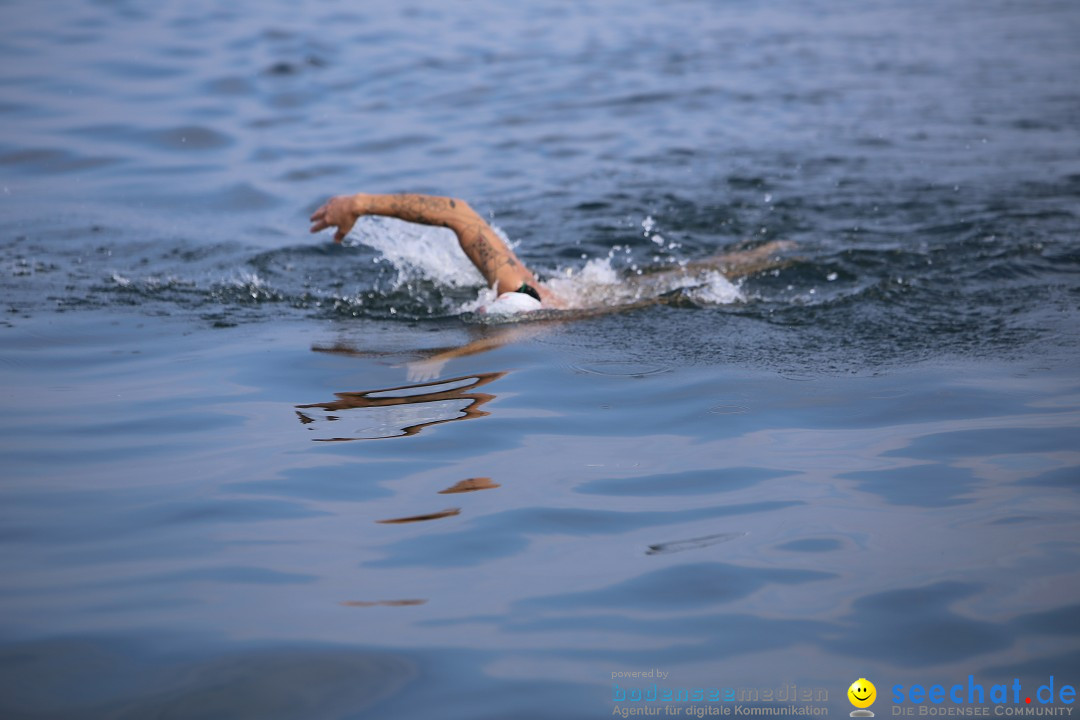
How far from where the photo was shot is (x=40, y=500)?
442 centimetres

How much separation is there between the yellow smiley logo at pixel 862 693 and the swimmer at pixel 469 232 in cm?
404

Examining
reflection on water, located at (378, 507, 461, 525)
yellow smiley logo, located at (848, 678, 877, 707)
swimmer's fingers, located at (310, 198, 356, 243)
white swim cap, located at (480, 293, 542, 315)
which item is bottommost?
yellow smiley logo, located at (848, 678, 877, 707)

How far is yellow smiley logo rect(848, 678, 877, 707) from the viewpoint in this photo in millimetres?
3164

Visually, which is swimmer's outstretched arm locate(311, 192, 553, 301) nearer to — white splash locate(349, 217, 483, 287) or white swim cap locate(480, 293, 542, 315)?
white swim cap locate(480, 293, 542, 315)

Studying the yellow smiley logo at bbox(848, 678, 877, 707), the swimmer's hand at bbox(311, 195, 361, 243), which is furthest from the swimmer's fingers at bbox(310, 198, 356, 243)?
the yellow smiley logo at bbox(848, 678, 877, 707)

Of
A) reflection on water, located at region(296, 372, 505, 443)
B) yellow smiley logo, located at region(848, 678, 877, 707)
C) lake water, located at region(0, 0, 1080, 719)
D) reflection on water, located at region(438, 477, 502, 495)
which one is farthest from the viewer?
reflection on water, located at region(296, 372, 505, 443)

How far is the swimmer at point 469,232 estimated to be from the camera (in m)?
6.93

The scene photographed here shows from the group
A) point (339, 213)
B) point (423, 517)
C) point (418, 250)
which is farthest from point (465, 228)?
point (423, 517)

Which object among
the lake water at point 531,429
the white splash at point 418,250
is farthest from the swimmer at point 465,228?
the white splash at point 418,250

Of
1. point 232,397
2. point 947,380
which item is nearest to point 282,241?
point 232,397

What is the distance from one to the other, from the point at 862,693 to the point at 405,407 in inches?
112

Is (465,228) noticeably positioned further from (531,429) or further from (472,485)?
(472,485)

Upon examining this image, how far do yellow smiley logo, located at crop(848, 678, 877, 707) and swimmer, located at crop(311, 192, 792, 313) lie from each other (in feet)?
13.3

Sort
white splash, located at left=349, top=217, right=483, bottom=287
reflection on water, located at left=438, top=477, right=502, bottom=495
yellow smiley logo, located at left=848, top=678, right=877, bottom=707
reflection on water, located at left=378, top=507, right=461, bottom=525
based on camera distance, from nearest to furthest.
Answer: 1. yellow smiley logo, located at left=848, top=678, right=877, bottom=707
2. reflection on water, located at left=378, top=507, right=461, bottom=525
3. reflection on water, located at left=438, top=477, right=502, bottom=495
4. white splash, located at left=349, top=217, right=483, bottom=287
